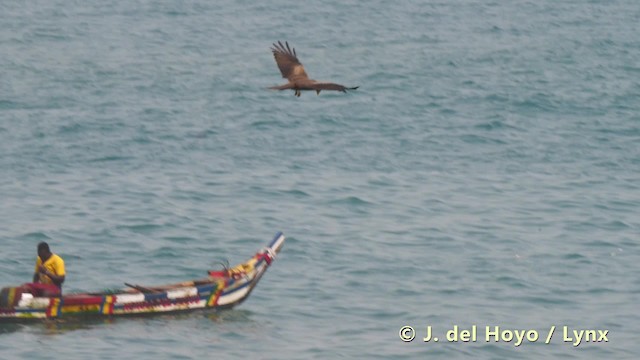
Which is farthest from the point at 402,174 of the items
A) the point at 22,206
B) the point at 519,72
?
the point at 519,72

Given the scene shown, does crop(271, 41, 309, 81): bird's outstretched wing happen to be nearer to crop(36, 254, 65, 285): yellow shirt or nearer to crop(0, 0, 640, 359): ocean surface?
crop(0, 0, 640, 359): ocean surface

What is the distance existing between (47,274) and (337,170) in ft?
51.9

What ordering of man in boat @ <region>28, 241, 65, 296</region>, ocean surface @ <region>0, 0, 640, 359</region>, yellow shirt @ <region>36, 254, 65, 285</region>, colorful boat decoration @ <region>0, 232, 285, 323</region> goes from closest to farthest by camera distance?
man in boat @ <region>28, 241, 65, 296</region>
yellow shirt @ <region>36, 254, 65, 285</region>
colorful boat decoration @ <region>0, 232, 285, 323</region>
ocean surface @ <region>0, 0, 640, 359</region>

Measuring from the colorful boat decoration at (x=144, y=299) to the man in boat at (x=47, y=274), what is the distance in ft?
0.44

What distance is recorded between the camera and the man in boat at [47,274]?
101 feet

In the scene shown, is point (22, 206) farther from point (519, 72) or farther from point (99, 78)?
point (519, 72)

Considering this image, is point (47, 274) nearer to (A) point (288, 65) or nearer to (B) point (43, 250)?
(B) point (43, 250)

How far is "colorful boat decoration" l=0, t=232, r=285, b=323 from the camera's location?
3120 cm

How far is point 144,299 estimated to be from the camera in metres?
31.7

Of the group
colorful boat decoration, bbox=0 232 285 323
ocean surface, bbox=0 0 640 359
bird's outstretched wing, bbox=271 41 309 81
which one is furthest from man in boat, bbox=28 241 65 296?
bird's outstretched wing, bbox=271 41 309 81

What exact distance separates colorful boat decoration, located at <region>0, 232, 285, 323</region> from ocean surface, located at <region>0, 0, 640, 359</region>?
288 millimetres

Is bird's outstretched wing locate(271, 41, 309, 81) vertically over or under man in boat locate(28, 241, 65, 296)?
over

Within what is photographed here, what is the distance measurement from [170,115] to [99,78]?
491 cm

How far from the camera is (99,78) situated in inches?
2170
